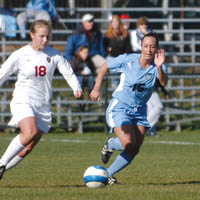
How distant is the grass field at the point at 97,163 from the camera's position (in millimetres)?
6742

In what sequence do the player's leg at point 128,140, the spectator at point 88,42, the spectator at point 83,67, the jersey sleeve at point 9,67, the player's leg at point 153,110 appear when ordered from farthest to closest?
the spectator at point 88,42 < the spectator at point 83,67 < the player's leg at point 153,110 < the player's leg at point 128,140 < the jersey sleeve at point 9,67

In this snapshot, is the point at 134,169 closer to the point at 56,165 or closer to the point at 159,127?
the point at 56,165

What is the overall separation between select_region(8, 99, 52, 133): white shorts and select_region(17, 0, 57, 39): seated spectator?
7.66 metres

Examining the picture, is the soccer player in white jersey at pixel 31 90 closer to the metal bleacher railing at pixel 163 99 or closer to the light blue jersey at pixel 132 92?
the light blue jersey at pixel 132 92

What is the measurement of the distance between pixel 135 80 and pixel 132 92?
0.50 feet

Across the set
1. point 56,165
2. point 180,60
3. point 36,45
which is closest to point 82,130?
point 180,60

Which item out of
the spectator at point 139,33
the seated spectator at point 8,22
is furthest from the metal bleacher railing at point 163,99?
the spectator at point 139,33

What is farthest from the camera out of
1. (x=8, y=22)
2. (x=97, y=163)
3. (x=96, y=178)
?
(x=8, y=22)

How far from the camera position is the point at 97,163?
9828 millimetres

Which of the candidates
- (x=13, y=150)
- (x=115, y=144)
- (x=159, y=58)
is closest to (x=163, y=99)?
(x=115, y=144)

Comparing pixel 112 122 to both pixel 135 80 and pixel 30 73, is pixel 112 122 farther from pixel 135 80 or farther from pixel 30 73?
pixel 30 73

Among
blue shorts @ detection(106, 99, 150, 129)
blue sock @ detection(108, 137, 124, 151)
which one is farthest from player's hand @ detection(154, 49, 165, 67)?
blue sock @ detection(108, 137, 124, 151)

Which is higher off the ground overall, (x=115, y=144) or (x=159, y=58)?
(x=159, y=58)

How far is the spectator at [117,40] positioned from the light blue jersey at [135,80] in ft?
20.4
